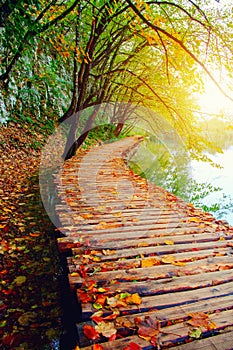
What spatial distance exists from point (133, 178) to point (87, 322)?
15.7 feet

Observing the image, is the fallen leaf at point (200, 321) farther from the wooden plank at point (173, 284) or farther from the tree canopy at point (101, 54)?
the tree canopy at point (101, 54)

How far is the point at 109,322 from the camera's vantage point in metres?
1.66

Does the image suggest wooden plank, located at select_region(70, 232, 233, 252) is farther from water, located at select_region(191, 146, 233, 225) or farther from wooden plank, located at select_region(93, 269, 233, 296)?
water, located at select_region(191, 146, 233, 225)

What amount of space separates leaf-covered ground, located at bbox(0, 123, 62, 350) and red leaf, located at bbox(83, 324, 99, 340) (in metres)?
1.00

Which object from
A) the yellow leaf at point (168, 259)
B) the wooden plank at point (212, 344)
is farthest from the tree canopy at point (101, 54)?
the wooden plank at point (212, 344)

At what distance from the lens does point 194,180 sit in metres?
14.1

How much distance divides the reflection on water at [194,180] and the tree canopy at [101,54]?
4.11 m

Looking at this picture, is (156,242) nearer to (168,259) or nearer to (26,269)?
(168,259)

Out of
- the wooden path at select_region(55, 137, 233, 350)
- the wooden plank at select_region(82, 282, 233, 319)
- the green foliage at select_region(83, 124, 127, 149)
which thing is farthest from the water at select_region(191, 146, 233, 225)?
the wooden plank at select_region(82, 282, 233, 319)

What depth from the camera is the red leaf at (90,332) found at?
1.54 metres

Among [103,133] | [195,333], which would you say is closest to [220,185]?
[103,133]

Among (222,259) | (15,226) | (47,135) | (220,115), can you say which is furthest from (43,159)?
(222,259)

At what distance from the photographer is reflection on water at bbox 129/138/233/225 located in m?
11.0

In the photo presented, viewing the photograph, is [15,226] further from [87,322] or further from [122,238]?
[87,322]
